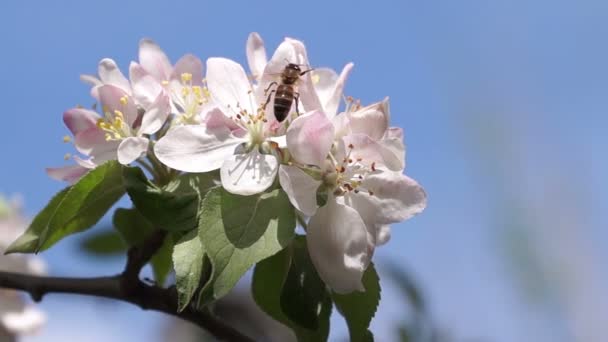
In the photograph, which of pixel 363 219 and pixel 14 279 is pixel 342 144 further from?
pixel 14 279

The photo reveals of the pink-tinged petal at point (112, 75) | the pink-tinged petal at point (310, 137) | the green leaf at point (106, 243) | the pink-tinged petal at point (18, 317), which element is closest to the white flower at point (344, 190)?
the pink-tinged petal at point (310, 137)

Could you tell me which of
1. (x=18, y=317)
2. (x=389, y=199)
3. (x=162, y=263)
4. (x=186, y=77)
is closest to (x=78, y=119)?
(x=186, y=77)

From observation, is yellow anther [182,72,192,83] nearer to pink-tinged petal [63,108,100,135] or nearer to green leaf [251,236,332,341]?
pink-tinged petal [63,108,100,135]

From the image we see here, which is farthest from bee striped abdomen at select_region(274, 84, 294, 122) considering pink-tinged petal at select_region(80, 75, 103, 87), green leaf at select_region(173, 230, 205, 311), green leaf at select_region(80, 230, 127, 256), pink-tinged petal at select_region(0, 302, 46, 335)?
pink-tinged petal at select_region(0, 302, 46, 335)

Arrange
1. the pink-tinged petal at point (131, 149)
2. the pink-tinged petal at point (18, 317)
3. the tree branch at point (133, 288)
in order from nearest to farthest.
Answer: the pink-tinged petal at point (131, 149), the tree branch at point (133, 288), the pink-tinged petal at point (18, 317)

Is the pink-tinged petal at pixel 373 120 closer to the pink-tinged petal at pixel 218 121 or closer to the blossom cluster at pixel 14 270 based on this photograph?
the pink-tinged petal at pixel 218 121

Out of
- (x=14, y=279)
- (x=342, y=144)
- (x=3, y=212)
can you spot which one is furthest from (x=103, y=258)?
(x=342, y=144)
